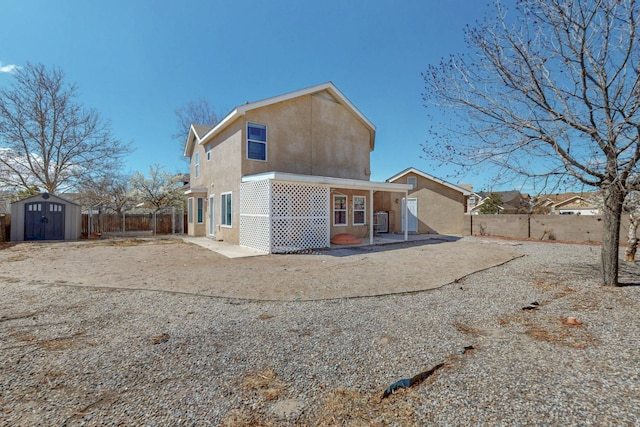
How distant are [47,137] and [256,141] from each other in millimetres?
16931

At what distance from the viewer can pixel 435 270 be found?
7.71 m

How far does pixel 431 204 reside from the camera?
64.4 feet

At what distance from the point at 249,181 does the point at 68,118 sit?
17.1m

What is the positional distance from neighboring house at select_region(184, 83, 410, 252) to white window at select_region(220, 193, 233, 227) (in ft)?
0.15

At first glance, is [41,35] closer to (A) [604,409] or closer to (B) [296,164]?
(B) [296,164]

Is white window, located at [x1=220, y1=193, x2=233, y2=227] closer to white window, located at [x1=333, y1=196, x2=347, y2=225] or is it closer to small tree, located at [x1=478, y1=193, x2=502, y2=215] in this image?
white window, located at [x1=333, y1=196, x2=347, y2=225]

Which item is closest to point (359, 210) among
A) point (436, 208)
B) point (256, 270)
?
point (436, 208)

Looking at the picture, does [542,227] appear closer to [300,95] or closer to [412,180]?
[412,180]

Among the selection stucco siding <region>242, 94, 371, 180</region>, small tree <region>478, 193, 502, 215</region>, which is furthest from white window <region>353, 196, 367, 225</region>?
Answer: small tree <region>478, 193, 502, 215</region>

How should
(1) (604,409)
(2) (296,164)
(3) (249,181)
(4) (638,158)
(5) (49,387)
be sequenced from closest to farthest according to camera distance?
(1) (604,409)
(5) (49,387)
(4) (638,158)
(3) (249,181)
(2) (296,164)

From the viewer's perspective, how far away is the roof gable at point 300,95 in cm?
1160

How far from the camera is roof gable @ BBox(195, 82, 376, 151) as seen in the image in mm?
11602

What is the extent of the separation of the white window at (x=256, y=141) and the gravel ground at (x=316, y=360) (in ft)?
25.4

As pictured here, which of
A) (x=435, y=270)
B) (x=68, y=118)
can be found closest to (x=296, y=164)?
(x=435, y=270)
